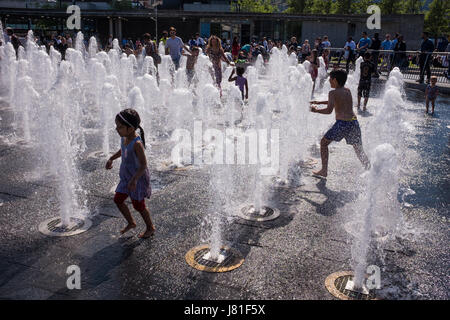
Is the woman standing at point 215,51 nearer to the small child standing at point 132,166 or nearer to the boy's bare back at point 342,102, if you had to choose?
the boy's bare back at point 342,102

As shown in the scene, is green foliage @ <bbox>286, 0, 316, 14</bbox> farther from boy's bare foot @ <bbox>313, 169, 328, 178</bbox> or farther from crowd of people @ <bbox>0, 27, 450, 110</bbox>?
boy's bare foot @ <bbox>313, 169, 328, 178</bbox>

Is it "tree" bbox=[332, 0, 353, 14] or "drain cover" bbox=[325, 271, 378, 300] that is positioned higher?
"tree" bbox=[332, 0, 353, 14]

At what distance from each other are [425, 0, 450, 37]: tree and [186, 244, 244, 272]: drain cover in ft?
156

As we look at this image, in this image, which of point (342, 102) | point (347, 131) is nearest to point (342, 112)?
point (342, 102)

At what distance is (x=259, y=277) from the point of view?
3547mm

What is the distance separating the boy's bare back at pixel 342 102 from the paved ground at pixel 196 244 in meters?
0.95

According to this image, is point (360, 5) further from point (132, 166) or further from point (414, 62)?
point (132, 166)

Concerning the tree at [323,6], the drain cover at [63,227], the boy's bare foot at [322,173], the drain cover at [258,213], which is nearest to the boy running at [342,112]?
the boy's bare foot at [322,173]

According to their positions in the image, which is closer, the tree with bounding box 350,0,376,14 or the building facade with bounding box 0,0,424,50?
the building facade with bounding box 0,0,424,50

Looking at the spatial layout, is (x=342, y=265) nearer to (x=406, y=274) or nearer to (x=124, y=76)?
(x=406, y=274)

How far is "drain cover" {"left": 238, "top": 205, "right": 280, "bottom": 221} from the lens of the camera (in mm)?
4715

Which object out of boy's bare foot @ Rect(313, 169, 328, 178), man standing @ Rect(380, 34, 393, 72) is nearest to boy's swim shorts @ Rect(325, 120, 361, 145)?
boy's bare foot @ Rect(313, 169, 328, 178)
